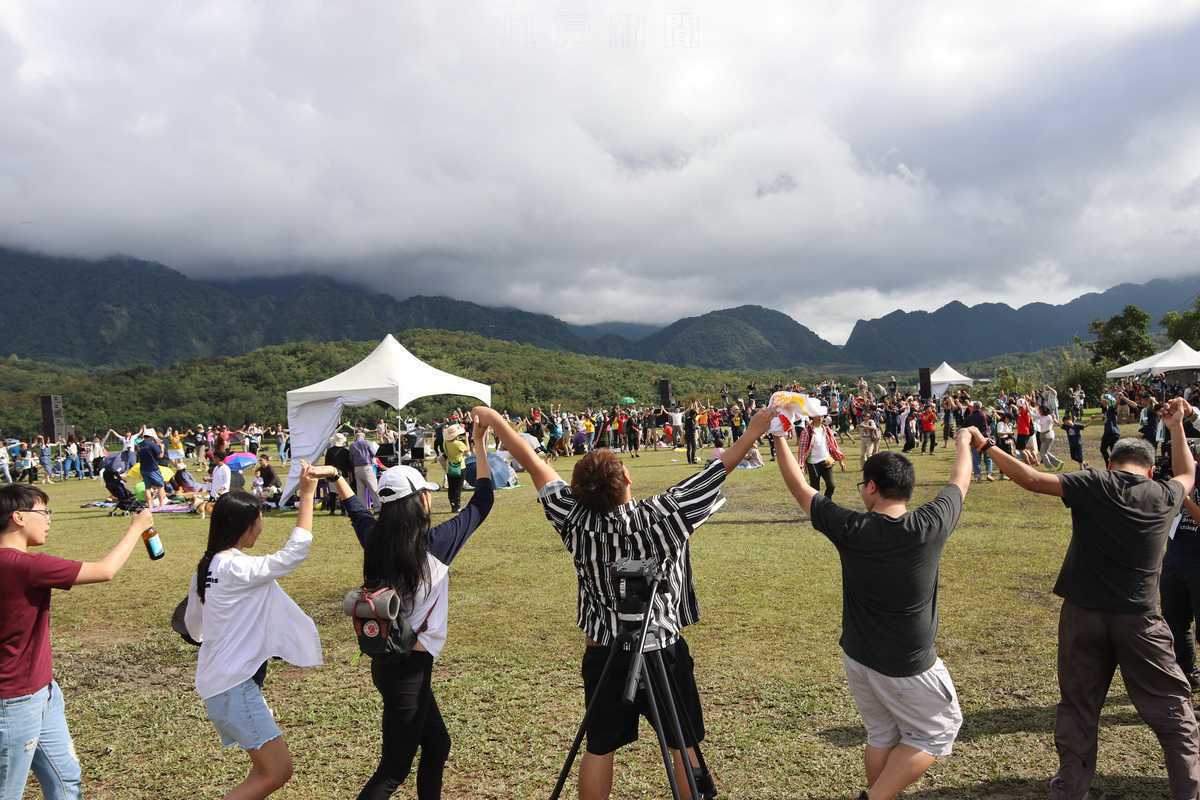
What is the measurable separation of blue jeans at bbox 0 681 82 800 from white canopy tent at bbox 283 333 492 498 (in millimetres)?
12207

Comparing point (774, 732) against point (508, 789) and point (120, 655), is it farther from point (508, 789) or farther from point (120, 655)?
point (120, 655)

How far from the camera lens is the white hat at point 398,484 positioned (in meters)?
3.00

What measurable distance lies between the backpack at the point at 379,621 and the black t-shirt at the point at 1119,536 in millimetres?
3036

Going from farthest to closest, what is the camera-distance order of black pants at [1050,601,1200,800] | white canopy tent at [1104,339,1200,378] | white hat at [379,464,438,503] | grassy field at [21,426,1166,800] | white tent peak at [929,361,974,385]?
white tent peak at [929,361,974,385] < white canopy tent at [1104,339,1200,378] < grassy field at [21,426,1166,800] < black pants at [1050,601,1200,800] < white hat at [379,464,438,503]

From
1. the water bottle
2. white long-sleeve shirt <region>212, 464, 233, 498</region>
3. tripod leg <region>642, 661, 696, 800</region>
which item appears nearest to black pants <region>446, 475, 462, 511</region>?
white long-sleeve shirt <region>212, 464, 233, 498</region>

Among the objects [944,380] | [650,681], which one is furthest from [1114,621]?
[944,380]

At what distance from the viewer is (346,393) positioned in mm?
15211

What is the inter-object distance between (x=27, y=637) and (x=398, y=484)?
152 cm

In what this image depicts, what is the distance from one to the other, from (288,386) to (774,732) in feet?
262

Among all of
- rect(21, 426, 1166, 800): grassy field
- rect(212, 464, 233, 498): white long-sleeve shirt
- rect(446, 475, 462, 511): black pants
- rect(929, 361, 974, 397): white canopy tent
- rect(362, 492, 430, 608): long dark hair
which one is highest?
rect(929, 361, 974, 397): white canopy tent

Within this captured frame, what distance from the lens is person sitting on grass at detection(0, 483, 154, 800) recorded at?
2.75m

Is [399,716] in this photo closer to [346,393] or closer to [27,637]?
[27,637]

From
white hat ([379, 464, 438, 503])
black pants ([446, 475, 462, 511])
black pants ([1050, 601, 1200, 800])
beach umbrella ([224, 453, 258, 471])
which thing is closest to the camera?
white hat ([379, 464, 438, 503])

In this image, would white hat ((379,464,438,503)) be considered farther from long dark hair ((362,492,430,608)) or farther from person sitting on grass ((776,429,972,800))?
person sitting on grass ((776,429,972,800))
